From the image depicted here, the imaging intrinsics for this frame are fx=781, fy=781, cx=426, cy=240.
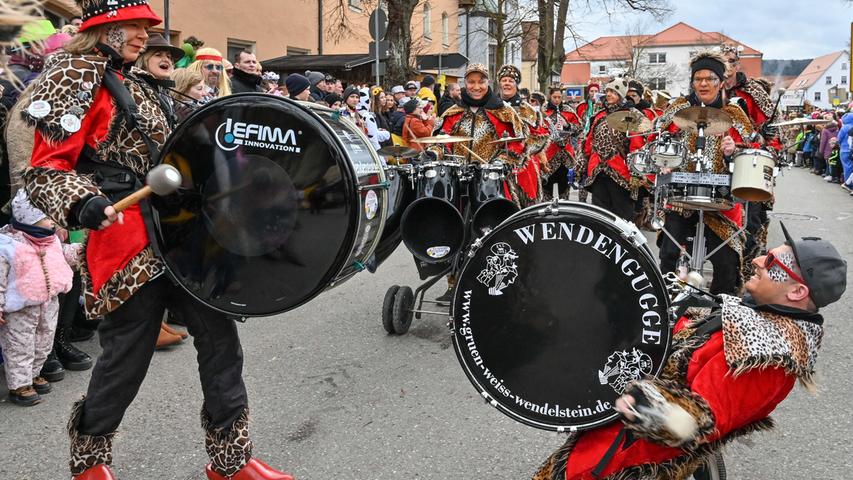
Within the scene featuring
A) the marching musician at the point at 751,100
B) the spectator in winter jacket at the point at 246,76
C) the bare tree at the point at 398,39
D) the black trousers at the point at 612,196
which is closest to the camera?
the spectator in winter jacket at the point at 246,76

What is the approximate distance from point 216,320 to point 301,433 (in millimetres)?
1093

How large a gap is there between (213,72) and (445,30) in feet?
106

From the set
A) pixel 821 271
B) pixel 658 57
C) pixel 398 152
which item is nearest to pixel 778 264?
pixel 821 271

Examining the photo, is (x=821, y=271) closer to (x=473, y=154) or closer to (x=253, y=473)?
(x=253, y=473)

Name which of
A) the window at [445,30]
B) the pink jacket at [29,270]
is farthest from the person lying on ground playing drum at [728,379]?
the window at [445,30]

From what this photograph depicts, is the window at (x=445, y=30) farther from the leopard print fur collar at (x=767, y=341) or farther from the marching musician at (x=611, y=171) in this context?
the leopard print fur collar at (x=767, y=341)

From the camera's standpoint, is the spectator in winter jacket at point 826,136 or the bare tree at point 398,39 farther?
the spectator in winter jacket at point 826,136

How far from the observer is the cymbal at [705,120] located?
519 centimetres

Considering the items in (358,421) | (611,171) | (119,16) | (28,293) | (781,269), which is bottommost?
(358,421)

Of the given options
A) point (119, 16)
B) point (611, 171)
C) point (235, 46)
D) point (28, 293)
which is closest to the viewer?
point (119, 16)

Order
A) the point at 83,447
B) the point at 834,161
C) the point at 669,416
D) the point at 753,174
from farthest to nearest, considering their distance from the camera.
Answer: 1. the point at 834,161
2. the point at 753,174
3. the point at 83,447
4. the point at 669,416

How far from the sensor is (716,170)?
5.55 metres

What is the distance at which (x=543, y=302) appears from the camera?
2.54 metres

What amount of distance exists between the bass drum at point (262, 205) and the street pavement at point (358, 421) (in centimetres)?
89
